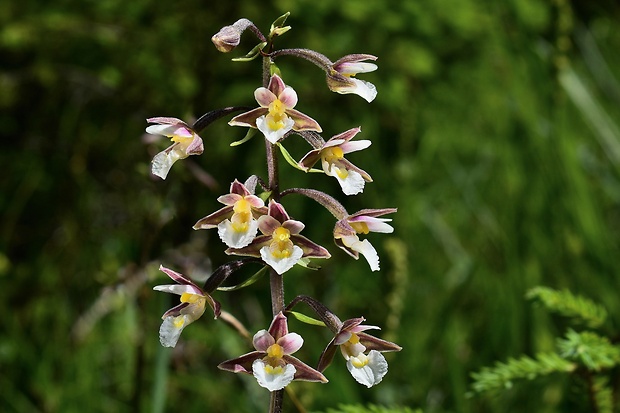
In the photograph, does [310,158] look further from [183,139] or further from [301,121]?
[183,139]

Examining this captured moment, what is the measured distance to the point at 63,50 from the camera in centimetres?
374

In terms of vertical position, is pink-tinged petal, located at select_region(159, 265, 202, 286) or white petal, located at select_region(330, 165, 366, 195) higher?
white petal, located at select_region(330, 165, 366, 195)

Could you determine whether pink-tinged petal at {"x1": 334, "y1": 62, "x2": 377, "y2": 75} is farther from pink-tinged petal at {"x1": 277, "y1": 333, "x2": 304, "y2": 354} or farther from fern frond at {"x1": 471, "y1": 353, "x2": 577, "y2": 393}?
fern frond at {"x1": 471, "y1": 353, "x2": 577, "y2": 393}

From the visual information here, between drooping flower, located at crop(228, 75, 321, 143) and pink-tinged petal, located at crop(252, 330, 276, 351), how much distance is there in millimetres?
228

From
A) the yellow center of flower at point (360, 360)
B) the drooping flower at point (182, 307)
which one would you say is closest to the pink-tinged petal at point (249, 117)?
the drooping flower at point (182, 307)

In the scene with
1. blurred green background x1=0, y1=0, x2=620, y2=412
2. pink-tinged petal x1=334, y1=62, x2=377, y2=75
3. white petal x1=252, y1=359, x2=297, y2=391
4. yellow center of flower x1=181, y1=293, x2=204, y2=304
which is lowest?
blurred green background x1=0, y1=0, x2=620, y2=412

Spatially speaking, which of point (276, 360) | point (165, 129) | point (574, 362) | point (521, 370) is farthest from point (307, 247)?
point (574, 362)

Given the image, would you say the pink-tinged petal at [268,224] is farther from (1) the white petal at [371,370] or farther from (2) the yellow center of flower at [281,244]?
(1) the white petal at [371,370]

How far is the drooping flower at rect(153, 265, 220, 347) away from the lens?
3.08 feet

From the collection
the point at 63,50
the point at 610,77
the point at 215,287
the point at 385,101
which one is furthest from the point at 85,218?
the point at 215,287

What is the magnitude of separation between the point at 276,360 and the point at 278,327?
4cm

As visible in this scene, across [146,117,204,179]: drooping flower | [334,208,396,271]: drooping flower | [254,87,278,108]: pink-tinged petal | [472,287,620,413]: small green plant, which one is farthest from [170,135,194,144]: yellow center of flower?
[472,287,620,413]: small green plant

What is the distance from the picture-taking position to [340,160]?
0.98 m

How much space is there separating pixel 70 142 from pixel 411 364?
2373mm
